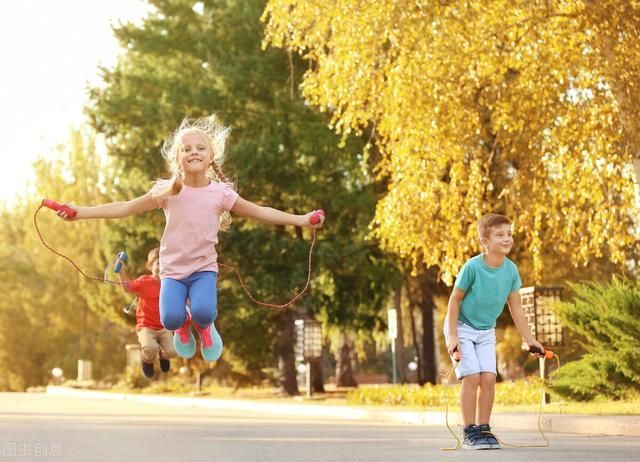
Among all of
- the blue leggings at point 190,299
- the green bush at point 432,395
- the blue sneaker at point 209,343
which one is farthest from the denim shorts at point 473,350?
the green bush at point 432,395

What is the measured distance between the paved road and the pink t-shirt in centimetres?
213

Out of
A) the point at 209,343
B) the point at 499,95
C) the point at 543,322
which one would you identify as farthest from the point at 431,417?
the point at 209,343

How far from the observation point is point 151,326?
41.4 ft

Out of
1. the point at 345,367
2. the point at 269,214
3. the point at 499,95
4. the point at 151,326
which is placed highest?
the point at 499,95

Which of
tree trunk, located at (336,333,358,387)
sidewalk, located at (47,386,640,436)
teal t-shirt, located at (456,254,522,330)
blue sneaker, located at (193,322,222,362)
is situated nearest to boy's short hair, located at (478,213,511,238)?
teal t-shirt, located at (456,254,522,330)

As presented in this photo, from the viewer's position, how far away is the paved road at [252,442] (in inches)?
422

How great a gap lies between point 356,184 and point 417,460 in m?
23.9

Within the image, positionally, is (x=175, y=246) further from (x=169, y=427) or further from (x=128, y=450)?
(x=169, y=427)

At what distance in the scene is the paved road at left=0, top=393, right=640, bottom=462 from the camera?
10719 millimetres

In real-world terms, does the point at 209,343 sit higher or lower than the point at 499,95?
lower

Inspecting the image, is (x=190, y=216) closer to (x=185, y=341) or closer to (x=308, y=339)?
(x=185, y=341)

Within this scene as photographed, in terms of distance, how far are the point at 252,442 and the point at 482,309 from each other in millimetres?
4118

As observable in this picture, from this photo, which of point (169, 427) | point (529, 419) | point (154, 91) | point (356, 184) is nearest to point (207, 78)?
point (154, 91)

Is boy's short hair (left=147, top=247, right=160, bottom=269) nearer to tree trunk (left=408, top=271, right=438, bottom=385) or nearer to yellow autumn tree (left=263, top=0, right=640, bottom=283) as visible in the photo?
yellow autumn tree (left=263, top=0, right=640, bottom=283)
